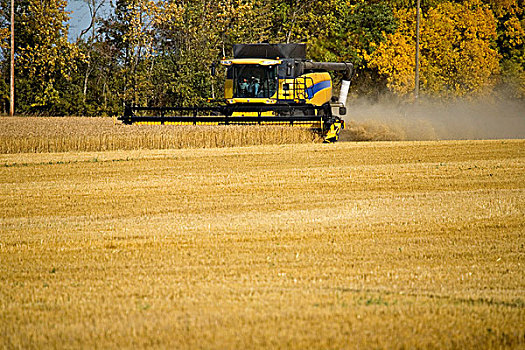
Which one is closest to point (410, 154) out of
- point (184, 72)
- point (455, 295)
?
point (455, 295)

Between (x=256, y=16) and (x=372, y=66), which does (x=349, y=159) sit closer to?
(x=256, y=16)

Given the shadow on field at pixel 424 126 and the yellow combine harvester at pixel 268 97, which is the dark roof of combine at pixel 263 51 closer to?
the yellow combine harvester at pixel 268 97

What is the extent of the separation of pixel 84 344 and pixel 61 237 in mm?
4730

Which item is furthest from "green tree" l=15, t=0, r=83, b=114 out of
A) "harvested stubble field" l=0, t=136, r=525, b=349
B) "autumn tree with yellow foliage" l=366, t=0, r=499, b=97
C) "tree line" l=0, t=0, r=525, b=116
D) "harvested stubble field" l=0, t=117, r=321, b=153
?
"harvested stubble field" l=0, t=136, r=525, b=349

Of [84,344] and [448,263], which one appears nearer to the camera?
[84,344]

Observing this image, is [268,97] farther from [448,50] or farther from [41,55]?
[448,50]

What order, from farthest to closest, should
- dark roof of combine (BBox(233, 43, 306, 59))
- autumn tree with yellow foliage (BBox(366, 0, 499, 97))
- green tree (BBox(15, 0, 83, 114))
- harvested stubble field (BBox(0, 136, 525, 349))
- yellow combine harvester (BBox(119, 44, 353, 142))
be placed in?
autumn tree with yellow foliage (BBox(366, 0, 499, 97)), green tree (BBox(15, 0, 83, 114)), dark roof of combine (BBox(233, 43, 306, 59)), yellow combine harvester (BBox(119, 44, 353, 142)), harvested stubble field (BBox(0, 136, 525, 349))

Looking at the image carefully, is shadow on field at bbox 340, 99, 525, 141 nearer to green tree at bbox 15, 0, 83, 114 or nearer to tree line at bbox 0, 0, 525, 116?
tree line at bbox 0, 0, 525, 116

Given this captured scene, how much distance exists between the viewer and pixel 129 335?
6000 millimetres

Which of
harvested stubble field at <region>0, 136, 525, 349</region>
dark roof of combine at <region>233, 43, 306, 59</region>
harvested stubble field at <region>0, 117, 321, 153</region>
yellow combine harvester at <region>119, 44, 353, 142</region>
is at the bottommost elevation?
harvested stubble field at <region>0, 136, 525, 349</region>

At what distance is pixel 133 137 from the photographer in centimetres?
2347

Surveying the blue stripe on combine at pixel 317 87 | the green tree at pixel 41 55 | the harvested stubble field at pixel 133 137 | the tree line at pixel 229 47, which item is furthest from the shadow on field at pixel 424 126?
the green tree at pixel 41 55

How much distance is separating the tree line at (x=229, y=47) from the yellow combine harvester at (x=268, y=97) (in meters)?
14.7

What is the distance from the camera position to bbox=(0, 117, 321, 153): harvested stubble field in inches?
879
